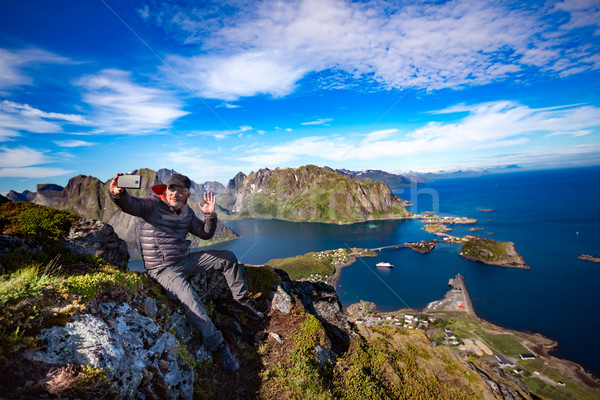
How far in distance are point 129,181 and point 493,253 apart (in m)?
129

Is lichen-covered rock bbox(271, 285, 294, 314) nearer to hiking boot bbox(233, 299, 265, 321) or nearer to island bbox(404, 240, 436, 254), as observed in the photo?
hiking boot bbox(233, 299, 265, 321)

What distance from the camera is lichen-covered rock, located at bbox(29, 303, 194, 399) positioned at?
379cm

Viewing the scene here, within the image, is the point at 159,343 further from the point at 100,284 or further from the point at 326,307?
the point at 326,307

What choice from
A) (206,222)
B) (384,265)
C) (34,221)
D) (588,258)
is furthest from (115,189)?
(588,258)

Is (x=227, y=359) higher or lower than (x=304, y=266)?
higher

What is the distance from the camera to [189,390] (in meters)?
5.57

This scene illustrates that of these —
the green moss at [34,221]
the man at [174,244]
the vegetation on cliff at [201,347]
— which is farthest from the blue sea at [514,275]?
the green moss at [34,221]

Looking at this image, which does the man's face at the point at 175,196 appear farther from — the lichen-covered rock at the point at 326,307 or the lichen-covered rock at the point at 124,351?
the lichen-covered rock at the point at 326,307

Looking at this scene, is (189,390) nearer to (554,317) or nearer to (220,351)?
(220,351)

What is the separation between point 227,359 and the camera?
697 centimetres

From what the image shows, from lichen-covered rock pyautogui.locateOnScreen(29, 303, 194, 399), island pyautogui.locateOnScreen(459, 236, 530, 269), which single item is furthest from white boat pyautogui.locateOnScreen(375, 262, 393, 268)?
lichen-covered rock pyautogui.locateOnScreen(29, 303, 194, 399)

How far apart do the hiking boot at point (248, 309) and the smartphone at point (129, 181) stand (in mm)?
5108

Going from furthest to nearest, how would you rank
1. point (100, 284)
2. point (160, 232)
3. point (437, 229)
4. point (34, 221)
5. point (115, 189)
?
point (437, 229)
point (160, 232)
point (34, 221)
point (115, 189)
point (100, 284)

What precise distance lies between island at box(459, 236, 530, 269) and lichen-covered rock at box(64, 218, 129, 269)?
4810 inches
